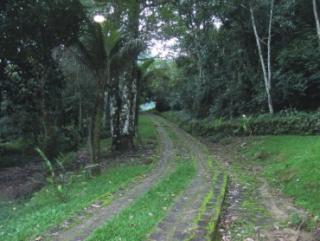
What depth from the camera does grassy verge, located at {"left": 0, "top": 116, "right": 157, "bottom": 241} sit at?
6.25 m

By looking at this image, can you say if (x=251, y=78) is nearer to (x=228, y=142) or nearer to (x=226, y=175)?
(x=228, y=142)

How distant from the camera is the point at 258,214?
6.90m

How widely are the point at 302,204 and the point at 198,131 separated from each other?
16.0 m

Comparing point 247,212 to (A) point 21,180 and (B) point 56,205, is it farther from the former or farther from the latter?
(A) point 21,180

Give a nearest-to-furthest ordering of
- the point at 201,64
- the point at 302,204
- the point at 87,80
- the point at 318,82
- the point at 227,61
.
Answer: the point at 302,204 → the point at 318,82 → the point at 87,80 → the point at 227,61 → the point at 201,64

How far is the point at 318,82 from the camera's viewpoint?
56.3 feet

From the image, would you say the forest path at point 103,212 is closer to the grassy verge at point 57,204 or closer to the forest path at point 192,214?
the grassy verge at point 57,204

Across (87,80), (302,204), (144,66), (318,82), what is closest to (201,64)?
(144,66)

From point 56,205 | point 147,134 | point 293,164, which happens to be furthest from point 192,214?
point 147,134

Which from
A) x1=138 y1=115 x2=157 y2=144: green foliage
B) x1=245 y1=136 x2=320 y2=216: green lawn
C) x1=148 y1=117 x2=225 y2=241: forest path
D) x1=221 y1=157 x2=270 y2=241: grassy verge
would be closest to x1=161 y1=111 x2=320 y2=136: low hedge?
x1=245 y1=136 x2=320 y2=216: green lawn

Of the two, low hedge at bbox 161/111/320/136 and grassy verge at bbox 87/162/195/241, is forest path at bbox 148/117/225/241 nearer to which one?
grassy verge at bbox 87/162/195/241

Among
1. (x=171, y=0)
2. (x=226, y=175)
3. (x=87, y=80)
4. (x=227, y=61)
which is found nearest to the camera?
(x=226, y=175)

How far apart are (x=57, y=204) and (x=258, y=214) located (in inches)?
152

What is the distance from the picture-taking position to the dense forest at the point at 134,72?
11.0m
